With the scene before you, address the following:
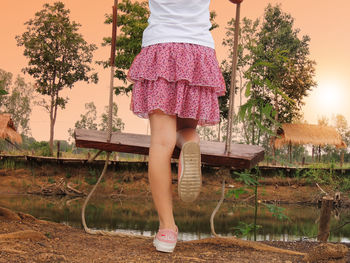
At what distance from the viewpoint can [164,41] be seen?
2258 mm

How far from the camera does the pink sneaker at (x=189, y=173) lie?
2.13 m

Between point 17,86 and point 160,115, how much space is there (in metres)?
30.8

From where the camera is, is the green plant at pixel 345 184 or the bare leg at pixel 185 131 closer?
the bare leg at pixel 185 131

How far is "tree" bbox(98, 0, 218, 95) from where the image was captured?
17.5 m

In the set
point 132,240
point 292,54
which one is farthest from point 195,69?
point 292,54

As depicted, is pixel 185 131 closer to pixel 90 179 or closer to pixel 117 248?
pixel 117 248

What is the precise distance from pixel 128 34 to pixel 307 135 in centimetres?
914

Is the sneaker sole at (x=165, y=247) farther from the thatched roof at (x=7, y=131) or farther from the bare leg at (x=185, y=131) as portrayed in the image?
the thatched roof at (x=7, y=131)

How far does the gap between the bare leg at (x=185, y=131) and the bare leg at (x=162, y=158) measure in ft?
0.53

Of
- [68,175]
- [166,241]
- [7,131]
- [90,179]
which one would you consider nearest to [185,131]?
[166,241]

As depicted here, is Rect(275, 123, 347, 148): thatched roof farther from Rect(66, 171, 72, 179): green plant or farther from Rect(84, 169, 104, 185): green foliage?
Rect(66, 171, 72, 179): green plant

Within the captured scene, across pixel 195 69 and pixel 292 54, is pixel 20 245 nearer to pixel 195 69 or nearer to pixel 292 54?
pixel 195 69

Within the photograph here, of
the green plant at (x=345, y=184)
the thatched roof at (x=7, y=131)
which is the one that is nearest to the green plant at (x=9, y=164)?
the thatched roof at (x=7, y=131)

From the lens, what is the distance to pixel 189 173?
7.04 ft
